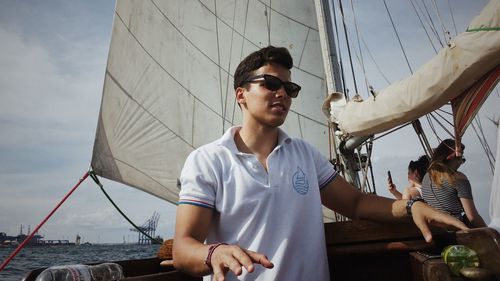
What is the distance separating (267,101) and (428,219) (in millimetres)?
796

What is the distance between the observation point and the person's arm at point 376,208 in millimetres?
1198

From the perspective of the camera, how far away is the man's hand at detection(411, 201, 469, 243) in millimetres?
1168

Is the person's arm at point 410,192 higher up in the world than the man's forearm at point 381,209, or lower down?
higher up

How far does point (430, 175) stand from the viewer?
2.93m

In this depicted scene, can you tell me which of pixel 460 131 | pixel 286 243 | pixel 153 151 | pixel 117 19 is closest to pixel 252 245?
pixel 286 243

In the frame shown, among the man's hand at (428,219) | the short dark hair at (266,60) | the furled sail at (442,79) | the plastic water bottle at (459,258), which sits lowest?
the plastic water bottle at (459,258)

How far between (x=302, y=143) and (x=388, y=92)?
6.24ft

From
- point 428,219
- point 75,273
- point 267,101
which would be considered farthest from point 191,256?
point 428,219

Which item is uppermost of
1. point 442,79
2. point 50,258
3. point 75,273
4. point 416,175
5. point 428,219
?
point 442,79

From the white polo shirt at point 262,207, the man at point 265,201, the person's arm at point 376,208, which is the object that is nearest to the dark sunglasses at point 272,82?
the man at point 265,201

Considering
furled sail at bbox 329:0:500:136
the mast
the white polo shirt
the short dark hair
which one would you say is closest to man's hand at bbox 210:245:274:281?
the white polo shirt

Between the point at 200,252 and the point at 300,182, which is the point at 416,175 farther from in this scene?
the point at 200,252

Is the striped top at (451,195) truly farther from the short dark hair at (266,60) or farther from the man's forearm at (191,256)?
the man's forearm at (191,256)

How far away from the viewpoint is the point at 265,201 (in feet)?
4.06
